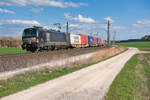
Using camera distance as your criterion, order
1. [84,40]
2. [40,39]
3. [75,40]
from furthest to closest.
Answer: [84,40], [75,40], [40,39]

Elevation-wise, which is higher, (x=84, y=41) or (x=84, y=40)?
(x=84, y=40)

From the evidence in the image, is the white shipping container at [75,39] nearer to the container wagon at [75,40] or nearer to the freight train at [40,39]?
the container wagon at [75,40]

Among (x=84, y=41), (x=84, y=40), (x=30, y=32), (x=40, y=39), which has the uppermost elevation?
(x=30, y=32)

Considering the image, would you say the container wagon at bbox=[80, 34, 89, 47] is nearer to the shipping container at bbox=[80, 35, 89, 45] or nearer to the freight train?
the shipping container at bbox=[80, 35, 89, 45]

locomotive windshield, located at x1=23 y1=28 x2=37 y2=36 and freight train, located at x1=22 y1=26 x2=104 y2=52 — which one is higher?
locomotive windshield, located at x1=23 y1=28 x2=37 y2=36

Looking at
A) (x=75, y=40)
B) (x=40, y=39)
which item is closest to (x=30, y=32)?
(x=40, y=39)

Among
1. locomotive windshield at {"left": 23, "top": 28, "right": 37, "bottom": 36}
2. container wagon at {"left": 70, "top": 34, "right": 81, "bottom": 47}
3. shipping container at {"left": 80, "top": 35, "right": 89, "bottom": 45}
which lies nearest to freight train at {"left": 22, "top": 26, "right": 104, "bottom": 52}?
locomotive windshield at {"left": 23, "top": 28, "right": 37, "bottom": 36}

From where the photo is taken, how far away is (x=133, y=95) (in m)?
8.37

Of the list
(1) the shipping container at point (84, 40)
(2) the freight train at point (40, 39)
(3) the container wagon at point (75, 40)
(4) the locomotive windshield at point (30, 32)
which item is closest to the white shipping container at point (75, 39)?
(3) the container wagon at point (75, 40)

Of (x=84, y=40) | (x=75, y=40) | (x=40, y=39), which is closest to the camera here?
(x=40, y=39)

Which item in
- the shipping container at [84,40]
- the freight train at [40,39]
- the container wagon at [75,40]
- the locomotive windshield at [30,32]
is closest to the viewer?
the freight train at [40,39]

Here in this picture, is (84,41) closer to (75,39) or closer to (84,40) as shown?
(84,40)

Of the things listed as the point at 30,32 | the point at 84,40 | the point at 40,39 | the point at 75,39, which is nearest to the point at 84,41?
the point at 84,40

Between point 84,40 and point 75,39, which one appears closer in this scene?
point 75,39
